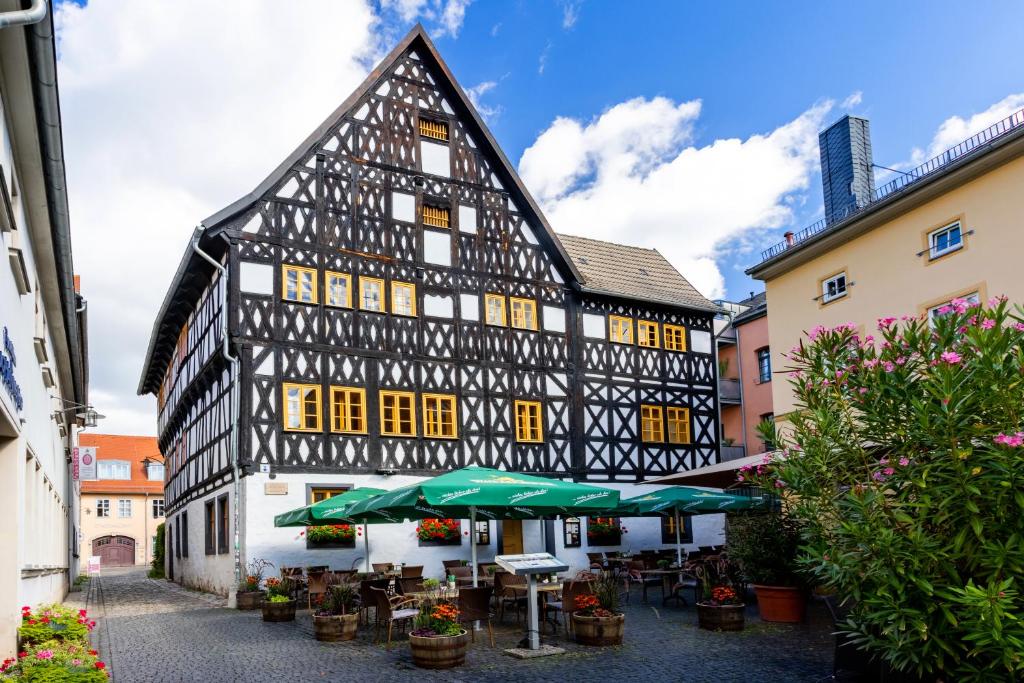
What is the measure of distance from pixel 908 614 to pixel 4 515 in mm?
7785

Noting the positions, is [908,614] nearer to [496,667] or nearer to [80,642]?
[496,667]

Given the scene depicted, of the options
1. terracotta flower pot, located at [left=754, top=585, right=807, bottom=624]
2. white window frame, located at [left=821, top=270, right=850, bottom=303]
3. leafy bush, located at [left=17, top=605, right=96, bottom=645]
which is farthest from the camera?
white window frame, located at [left=821, top=270, right=850, bottom=303]

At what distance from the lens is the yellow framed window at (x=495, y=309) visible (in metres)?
23.7

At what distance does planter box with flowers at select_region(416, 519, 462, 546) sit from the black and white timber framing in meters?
1.28

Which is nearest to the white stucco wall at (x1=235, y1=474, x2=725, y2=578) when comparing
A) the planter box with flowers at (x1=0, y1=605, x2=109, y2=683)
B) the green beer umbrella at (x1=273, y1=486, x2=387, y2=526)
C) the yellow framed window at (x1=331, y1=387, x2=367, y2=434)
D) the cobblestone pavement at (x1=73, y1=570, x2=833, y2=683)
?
the yellow framed window at (x1=331, y1=387, x2=367, y2=434)

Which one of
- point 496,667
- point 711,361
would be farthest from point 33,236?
point 711,361

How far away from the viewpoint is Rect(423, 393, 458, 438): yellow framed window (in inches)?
869

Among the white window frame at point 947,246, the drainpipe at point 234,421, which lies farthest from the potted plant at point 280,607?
the white window frame at point 947,246

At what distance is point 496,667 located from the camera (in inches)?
400

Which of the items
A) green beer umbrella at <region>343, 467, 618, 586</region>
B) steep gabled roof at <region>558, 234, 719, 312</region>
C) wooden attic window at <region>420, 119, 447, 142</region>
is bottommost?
green beer umbrella at <region>343, 467, 618, 586</region>

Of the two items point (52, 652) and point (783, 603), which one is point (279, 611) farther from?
point (783, 603)

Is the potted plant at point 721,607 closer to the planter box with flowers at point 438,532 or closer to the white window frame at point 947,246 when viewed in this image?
the white window frame at point 947,246

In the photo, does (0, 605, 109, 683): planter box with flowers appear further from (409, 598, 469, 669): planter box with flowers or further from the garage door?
the garage door

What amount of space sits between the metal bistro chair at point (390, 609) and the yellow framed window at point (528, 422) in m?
10.8
